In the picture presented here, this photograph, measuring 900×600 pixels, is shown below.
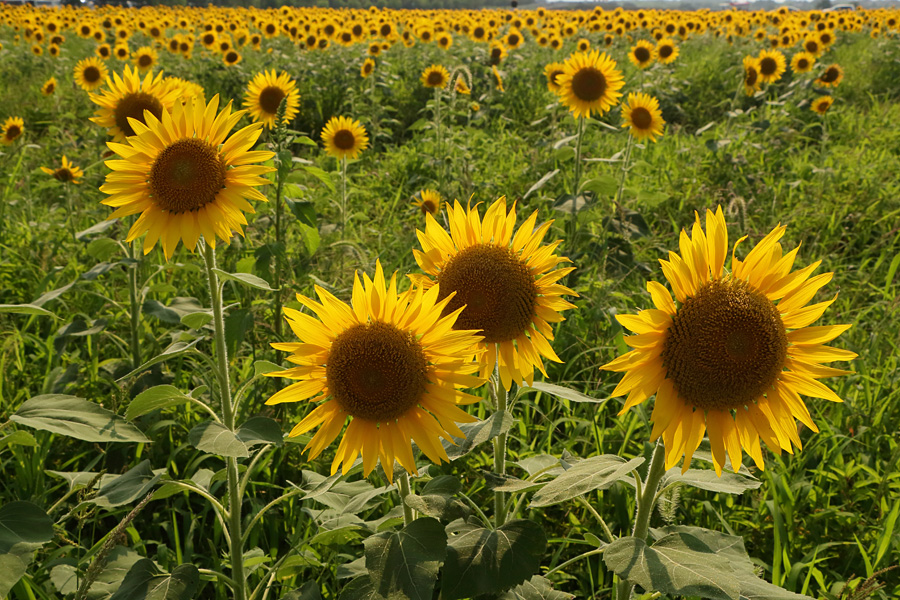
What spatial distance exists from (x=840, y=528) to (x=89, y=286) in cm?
427

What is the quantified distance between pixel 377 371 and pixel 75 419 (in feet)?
2.62

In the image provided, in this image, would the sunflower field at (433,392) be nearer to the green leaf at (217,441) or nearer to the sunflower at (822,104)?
the green leaf at (217,441)

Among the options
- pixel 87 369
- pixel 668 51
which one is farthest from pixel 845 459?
pixel 668 51

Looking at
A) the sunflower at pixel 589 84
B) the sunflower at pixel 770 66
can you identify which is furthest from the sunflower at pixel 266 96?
the sunflower at pixel 770 66

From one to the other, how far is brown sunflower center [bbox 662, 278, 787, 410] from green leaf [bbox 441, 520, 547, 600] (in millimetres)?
519

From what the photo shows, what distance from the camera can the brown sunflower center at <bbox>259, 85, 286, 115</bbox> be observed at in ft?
15.3

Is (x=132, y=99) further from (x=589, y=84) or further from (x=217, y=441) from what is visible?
(x=589, y=84)

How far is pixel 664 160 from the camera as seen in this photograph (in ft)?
21.7

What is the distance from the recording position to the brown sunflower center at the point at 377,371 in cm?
145

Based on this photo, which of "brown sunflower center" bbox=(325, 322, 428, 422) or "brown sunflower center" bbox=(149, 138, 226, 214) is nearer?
"brown sunflower center" bbox=(325, 322, 428, 422)

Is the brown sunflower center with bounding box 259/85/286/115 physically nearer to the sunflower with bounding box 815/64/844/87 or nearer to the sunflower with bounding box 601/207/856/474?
the sunflower with bounding box 601/207/856/474

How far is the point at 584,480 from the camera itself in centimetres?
143

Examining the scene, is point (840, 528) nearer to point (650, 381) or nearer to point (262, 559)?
point (650, 381)

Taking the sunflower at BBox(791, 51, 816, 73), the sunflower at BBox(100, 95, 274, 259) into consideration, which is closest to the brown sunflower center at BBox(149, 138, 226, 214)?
the sunflower at BBox(100, 95, 274, 259)
